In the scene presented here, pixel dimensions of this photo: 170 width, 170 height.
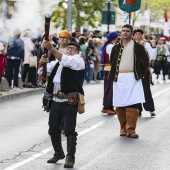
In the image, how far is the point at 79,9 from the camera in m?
40.6

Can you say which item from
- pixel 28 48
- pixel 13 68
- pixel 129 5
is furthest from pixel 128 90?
pixel 28 48

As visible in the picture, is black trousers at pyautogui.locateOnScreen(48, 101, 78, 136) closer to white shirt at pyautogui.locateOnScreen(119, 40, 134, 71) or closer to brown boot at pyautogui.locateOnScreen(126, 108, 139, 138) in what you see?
brown boot at pyautogui.locateOnScreen(126, 108, 139, 138)

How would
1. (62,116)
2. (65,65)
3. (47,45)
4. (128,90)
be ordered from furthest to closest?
(128,90) → (62,116) → (65,65) → (47,45)

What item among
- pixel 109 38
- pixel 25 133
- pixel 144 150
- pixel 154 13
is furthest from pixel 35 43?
pixel 154 13

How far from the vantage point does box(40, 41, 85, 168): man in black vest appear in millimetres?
10719

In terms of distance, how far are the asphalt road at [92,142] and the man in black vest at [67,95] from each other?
13.5 inches

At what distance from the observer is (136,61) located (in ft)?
45.5

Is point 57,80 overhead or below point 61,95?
overhead

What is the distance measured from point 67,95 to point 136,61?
3.32 metres

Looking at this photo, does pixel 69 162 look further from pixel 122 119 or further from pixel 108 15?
pixel 108 15

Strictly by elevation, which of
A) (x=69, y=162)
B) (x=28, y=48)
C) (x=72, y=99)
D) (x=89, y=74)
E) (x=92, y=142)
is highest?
(x=72, y=99)

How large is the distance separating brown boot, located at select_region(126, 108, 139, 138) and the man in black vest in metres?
3.05

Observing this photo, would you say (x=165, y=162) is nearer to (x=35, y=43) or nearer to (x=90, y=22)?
(x=35, y=43)

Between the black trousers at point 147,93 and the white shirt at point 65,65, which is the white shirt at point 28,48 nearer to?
the black trousers at point 147,93
